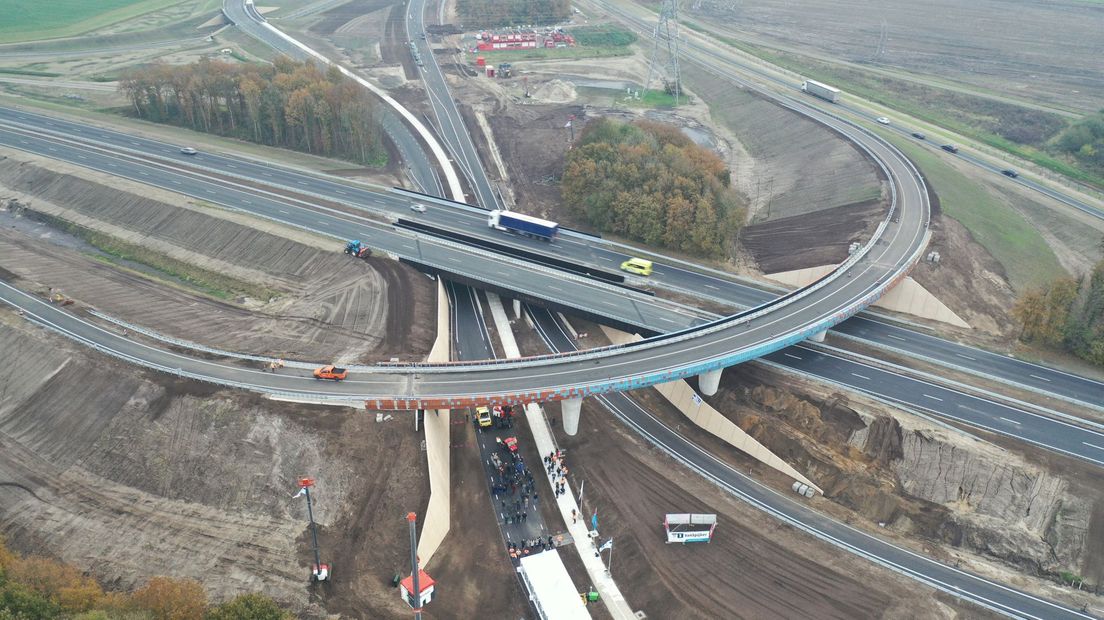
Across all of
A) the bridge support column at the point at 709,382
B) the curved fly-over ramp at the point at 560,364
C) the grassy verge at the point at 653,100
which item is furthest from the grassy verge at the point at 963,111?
the bridge support column at the point at 709,382

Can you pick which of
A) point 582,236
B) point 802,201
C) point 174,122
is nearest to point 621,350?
point 582,236

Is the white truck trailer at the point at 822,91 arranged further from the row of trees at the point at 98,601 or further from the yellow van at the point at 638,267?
the row of trees at the point at 98,601

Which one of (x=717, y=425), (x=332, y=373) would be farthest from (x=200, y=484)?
(x=717, y=425)

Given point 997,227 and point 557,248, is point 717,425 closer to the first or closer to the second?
point 557,248

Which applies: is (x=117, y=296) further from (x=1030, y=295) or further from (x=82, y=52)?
(x=82, y=52)

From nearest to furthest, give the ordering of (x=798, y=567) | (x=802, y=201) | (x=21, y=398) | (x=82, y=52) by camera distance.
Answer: (x=798, y=567)
(x=21, y=398)
(x=802, y=201)
(x=82, y=52)

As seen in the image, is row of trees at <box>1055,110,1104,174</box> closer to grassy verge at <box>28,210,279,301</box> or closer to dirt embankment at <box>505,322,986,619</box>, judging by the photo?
dirt embankment at <box>505,322,986,619</box>
